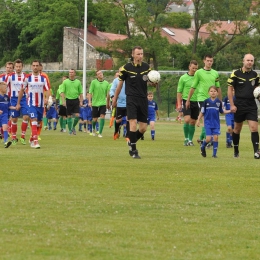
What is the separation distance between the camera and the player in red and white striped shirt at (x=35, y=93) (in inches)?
838

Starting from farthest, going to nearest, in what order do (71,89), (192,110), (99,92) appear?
1. (71,89)
2. (99,92)
3. (192,110)

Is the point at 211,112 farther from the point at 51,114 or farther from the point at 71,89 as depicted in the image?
the point at 51,114

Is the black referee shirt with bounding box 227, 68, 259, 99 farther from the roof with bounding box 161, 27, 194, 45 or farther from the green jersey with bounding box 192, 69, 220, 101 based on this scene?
the roof with bounding box 161, 27, 194, 45

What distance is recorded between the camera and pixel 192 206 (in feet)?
35.9

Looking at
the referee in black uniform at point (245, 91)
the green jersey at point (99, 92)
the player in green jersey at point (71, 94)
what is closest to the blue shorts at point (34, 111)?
the referee in black uniform at point (245, 91)

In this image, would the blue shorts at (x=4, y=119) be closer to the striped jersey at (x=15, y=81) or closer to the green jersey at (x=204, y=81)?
the striped jersey at (x=15, y=81)

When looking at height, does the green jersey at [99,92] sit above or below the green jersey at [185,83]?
below

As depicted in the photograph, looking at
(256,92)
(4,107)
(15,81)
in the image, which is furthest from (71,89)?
(256,92)

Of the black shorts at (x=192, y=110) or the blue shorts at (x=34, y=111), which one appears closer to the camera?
the blue shorts at (x=34, y=111)

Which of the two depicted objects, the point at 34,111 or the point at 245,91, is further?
the point at 34,111

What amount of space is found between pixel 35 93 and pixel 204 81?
160 inches

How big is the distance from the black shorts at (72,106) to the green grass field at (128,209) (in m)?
13.9

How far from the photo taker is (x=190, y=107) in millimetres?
Result: 23766

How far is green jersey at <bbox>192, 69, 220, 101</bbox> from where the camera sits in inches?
864
